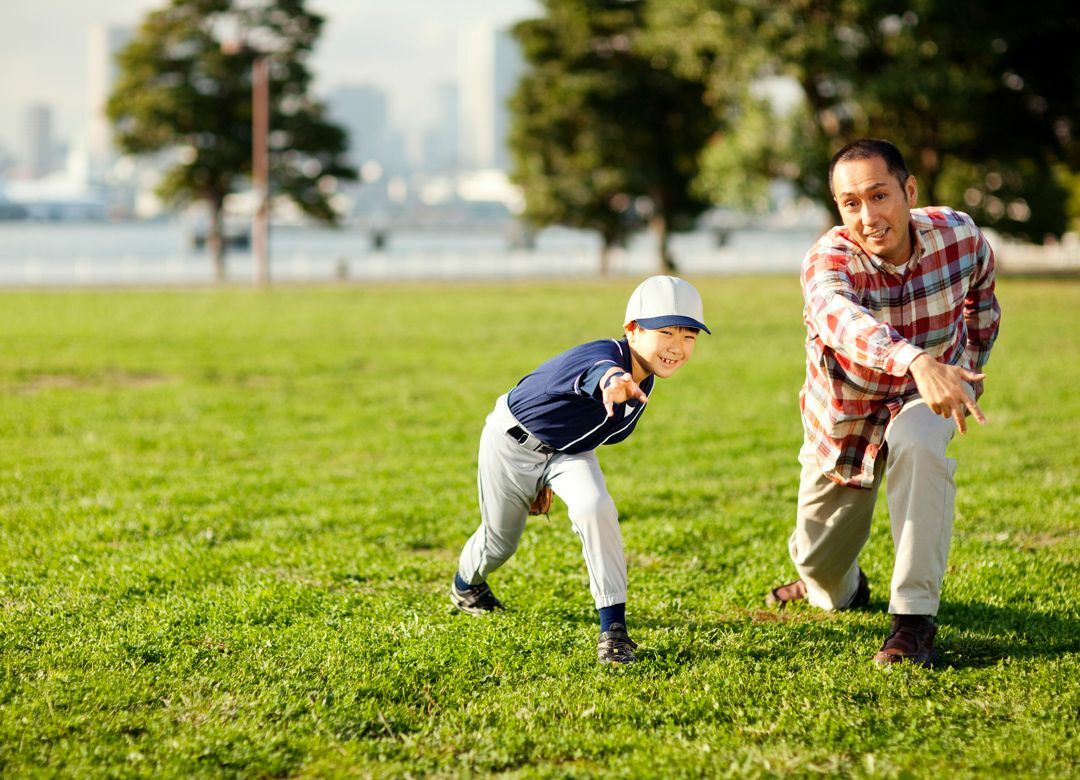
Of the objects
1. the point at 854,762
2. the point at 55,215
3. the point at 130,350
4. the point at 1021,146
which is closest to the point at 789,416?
the point at 854,762

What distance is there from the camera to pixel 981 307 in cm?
491

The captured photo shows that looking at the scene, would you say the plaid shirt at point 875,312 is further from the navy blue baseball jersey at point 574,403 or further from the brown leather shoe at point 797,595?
the brown leather shoe at point 797,595

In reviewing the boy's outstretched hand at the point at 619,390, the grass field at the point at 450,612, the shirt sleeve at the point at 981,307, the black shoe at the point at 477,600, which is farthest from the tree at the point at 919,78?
the boy's outstretched hand at the point at 619,390

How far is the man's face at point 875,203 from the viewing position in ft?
14.4

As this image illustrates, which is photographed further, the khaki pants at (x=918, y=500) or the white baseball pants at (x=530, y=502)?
the white baseball pants at (x=530, y=502)

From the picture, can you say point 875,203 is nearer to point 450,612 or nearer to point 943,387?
point 943,387

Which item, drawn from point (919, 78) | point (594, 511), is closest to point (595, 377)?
point (594, 511)

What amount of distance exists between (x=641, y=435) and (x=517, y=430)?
5.54 meters

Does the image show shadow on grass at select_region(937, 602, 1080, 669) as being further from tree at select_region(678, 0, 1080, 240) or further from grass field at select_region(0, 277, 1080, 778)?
tree at select_region(678, 0, 1080, 240)

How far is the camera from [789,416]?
11047 millimetres

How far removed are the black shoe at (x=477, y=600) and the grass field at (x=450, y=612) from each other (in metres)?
0.11

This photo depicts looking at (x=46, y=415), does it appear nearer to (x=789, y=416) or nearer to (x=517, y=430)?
(x=789, y=416)

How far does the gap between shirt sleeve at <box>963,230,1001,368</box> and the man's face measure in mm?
436

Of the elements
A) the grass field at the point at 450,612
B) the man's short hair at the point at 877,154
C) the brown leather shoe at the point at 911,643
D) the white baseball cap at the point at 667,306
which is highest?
the man's short hair at the point at 877,154
